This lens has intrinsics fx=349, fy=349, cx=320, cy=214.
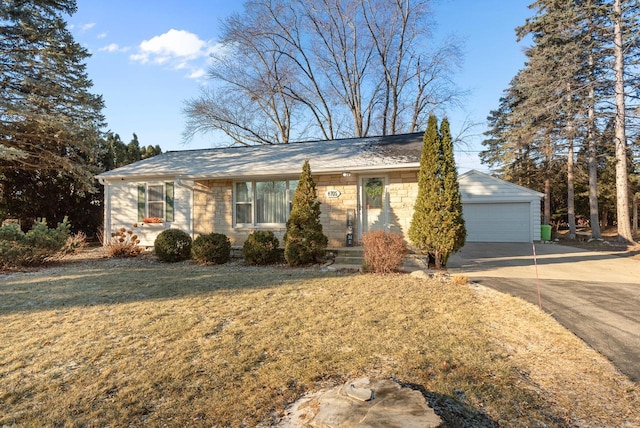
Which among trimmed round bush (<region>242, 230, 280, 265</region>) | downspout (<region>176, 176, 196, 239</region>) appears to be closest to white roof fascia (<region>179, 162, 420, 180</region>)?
downspout (<region>176, 176, 196, 239</region>)

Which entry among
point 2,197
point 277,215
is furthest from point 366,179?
point 2,197

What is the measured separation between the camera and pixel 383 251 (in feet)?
25.1

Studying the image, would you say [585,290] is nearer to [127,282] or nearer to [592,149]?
[127,282]

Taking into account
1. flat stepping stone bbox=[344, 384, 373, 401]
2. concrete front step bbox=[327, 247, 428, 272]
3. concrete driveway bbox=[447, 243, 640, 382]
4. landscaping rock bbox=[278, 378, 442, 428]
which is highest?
concrete front step bbox=[327, 247, 428, 272]

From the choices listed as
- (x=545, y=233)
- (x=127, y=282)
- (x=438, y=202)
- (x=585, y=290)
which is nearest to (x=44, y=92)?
(x=127, y=282)

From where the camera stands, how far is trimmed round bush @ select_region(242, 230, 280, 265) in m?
9.31

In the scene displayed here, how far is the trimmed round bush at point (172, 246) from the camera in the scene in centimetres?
980

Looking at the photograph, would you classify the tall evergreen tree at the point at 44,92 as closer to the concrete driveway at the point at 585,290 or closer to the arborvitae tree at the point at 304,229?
the arborvitae tree at the point at 304,229

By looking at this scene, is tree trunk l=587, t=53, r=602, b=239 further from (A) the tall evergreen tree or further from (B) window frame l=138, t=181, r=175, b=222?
(A) the tall evergreen tree

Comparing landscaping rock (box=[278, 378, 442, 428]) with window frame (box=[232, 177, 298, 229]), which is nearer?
landscaping rock (box=[278, 378, 442, 428])

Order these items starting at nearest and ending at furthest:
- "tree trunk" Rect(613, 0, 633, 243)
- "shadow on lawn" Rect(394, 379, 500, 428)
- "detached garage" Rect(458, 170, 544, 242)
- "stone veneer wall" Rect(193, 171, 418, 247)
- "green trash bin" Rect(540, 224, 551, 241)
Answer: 1. "shadow on lawn" Rect(394, 379, 500, 428)
2. "stone veneer wall" Rect(193, 171, 418, 247)
3. "tree trunk" Rect(613, 0, 633, 243)
4. "detached garage" Rect(458, 170, 544, 242)
5. "green trash bin" Rect(540, 224, 551, 241)

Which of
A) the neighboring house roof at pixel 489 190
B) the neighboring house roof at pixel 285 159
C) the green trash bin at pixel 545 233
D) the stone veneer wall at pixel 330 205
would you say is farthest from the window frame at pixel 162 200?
the green trash bin at pixel 545 233

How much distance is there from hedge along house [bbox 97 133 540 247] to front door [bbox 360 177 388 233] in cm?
3

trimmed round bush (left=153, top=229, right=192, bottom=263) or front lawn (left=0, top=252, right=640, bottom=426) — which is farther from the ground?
trimmed round bush (left=153, top=229, right=192, bottom=263)
